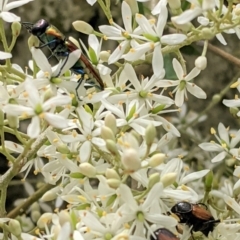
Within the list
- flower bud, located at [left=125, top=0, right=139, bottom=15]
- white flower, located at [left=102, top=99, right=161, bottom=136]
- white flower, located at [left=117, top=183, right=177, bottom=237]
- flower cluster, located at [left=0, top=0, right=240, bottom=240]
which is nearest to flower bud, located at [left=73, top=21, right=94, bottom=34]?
flower cluster, located at [left=0, top=0, right=240, bottom=240]

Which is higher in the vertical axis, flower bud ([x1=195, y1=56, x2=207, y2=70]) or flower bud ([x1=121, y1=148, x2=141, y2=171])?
flower bud ([x1=195, y1=56, x2=207, y2=70])

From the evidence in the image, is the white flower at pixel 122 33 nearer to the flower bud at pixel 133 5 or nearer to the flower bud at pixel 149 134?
the flower bud at pixel 133 5

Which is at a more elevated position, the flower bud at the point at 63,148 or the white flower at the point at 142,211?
the flower bud at the point at 63,148

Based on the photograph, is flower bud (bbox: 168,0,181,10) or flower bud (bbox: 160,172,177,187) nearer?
flower bud (bbox: 160,172,177,187)

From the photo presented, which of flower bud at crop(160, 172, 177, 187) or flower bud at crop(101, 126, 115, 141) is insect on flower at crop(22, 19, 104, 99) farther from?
flower bud at crop(160, 172, 177, 187)

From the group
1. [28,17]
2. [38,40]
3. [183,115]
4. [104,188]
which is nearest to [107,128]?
[104,188]

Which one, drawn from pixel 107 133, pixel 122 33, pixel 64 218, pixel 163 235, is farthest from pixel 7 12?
pixel 163 235

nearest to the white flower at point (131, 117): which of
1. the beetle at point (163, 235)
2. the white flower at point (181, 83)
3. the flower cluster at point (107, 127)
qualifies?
the flower cluster at point (107, 127)
